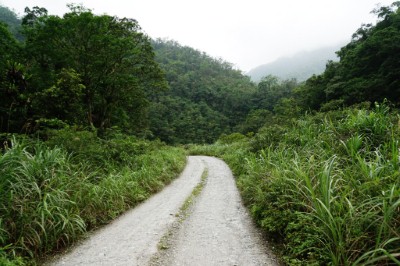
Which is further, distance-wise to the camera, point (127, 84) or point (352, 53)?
point (352, 53)

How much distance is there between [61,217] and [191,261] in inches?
103

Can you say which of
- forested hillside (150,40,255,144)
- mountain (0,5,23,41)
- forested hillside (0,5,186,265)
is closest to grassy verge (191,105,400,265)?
forested hillside (0,5,186,265)

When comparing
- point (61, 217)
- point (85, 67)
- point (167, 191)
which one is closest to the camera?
point (61, 217)

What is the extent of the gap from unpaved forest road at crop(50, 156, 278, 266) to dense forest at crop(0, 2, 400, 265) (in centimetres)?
41

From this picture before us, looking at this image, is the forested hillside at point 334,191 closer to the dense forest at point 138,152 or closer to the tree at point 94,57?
the dense forest at point 138,152

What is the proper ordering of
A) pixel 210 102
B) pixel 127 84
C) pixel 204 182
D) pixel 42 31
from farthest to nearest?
pixel 210 102 → pixel 127 84 → pixel 42 31 → pixel 204 182

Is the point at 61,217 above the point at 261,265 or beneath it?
above

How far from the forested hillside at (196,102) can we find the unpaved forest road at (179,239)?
45.0 meters

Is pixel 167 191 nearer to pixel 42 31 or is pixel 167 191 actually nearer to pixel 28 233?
pixel 28 233

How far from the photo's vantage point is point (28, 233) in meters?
4.14

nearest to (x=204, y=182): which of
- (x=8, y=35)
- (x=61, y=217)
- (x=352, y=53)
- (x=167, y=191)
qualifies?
(x=167, y=191)

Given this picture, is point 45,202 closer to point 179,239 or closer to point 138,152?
point 179,239

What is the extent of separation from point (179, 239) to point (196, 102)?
6857 centimetres

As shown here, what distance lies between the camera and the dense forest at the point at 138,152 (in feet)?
11.5
